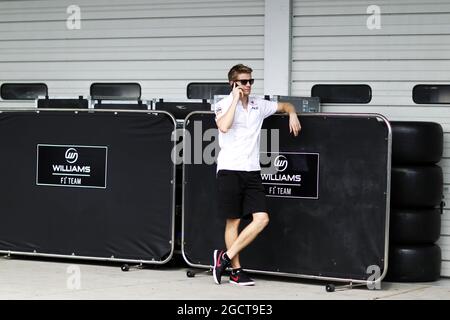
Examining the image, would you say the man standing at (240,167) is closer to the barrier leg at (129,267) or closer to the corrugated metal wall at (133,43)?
the barrier leg at (129,267)

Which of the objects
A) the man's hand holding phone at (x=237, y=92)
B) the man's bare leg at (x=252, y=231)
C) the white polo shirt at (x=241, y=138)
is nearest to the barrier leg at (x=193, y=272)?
the man's bare leg at (x=252, y=231)

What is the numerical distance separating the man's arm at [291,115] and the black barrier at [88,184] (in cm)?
125

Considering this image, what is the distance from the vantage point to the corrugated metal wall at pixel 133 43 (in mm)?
10828

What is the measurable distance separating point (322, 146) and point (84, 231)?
2720 millimetres

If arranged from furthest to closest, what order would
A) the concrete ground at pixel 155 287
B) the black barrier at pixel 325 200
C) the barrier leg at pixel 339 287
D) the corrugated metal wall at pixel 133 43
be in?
the corrugated metal wall at pixel 133 43
the black barrier at pixel 325 200
the barrier leg at pixel 339 287
the concrete ground at pixel 155 287

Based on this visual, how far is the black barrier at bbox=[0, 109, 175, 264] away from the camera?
32.2 ft

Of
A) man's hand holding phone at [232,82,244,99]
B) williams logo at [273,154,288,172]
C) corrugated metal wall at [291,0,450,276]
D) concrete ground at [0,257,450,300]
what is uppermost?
corrugated metal wall at [291,0,450,276]

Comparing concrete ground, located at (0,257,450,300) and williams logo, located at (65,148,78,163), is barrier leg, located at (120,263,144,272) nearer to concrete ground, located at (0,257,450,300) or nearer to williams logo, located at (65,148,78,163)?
concrete ground, located at (0,257,450,300)

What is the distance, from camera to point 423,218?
30.6 feet

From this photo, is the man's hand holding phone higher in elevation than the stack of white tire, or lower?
higher

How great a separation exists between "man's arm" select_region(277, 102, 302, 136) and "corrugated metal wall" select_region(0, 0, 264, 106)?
1638mm

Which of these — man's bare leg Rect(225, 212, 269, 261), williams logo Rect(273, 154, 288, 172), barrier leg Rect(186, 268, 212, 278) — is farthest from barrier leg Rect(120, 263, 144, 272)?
williams logo Rect(273, 154, 288, 172)

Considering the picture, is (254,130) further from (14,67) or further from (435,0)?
(14,67)

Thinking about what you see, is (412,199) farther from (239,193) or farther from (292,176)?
(239,193)
